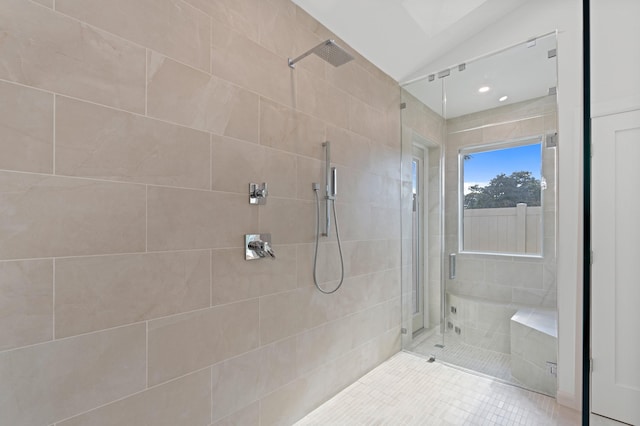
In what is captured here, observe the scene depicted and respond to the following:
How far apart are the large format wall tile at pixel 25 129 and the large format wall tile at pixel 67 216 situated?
46mm

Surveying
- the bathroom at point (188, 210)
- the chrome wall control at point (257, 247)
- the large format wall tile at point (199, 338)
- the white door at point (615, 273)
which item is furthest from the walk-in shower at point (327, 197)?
the white door at point (615, 273)

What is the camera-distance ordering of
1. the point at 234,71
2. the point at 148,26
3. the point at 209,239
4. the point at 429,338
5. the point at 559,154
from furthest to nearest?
1. the point at 429,338
2. the point at 559,154
3. the point at 234,71
4. the point at 209,239
5. the point at 148,26

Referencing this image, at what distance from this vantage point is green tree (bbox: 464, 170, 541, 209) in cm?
234

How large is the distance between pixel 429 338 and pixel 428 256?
0.73m

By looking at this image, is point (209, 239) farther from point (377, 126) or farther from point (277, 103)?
point (377, 126)

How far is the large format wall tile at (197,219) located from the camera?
53.7 inches

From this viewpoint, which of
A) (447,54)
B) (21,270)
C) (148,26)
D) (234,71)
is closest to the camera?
(21,270)

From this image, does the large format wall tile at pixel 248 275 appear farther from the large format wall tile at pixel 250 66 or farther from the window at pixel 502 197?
the window at pixel 502 197

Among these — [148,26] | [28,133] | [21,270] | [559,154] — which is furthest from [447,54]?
[21,270]

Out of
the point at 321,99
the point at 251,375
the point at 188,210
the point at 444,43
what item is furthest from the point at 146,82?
the point at 444,43

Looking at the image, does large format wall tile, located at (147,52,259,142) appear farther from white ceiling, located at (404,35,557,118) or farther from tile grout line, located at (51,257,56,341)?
white ceiling, located at (404,35,557,118)

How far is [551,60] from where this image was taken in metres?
2.20

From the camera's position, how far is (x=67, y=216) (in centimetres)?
115

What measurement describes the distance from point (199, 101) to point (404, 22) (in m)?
1.73
